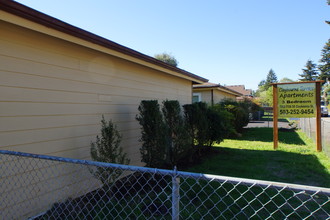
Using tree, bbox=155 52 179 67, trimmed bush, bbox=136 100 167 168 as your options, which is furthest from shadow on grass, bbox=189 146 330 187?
tree, bbox=155 52 179 67

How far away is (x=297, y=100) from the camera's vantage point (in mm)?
8156

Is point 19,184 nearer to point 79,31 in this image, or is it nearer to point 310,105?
point 79,31

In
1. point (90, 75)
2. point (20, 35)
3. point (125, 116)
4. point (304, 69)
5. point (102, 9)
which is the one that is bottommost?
point (125, 116)

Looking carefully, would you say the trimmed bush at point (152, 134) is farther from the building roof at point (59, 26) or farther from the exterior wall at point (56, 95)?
the building roof at point (59, 26)

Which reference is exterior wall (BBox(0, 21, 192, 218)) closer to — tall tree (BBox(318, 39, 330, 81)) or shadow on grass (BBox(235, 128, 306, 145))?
shadow on grass (BBox(235, 128, 306, 145))

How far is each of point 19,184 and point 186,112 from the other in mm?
4431

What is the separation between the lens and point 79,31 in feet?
11.4

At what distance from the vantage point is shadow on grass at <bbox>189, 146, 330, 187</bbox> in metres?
4.93

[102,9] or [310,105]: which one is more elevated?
[102,9]

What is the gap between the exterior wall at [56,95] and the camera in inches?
117

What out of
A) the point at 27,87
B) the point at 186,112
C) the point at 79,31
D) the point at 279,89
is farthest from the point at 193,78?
the point at 27,87

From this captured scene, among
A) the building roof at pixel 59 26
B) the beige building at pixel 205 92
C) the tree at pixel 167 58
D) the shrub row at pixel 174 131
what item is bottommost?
the shrub row at pixel 174 131

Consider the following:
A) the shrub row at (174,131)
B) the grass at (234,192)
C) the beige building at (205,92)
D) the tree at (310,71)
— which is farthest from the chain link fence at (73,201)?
the tree at (310,71)

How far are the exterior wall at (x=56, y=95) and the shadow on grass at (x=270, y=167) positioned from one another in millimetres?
2335
